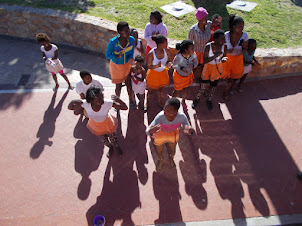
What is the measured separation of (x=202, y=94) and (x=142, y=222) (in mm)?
3683

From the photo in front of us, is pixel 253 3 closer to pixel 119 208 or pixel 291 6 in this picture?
pixel 291 6

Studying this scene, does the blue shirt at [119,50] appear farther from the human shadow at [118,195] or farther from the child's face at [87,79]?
the human shadow at [118,195]

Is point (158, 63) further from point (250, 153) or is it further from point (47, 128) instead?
point (47, 128)

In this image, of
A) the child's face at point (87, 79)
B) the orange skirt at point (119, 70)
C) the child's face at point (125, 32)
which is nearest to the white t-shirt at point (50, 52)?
the orange skirt at point (119, 70)

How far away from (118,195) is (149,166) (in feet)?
2.80

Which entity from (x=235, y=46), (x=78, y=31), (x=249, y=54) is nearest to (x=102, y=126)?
(x=235, y=46)

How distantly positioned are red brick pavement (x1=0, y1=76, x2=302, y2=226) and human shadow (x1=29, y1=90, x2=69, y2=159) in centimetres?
2

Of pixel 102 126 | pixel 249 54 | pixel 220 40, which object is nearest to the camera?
pixel 102 126

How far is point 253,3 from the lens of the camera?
8836 millimetres

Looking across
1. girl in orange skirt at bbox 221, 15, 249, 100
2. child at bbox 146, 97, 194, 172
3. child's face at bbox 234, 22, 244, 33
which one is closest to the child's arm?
child at bbox 146, 97, 194, 172

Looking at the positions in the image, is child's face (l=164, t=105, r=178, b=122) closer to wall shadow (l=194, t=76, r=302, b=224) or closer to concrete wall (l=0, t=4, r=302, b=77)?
wall shadow (l=194, t=76, r=302, b=224)

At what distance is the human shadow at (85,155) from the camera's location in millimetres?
4281

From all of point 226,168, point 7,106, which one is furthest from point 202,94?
point 7,106

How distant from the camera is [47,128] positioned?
529cm
